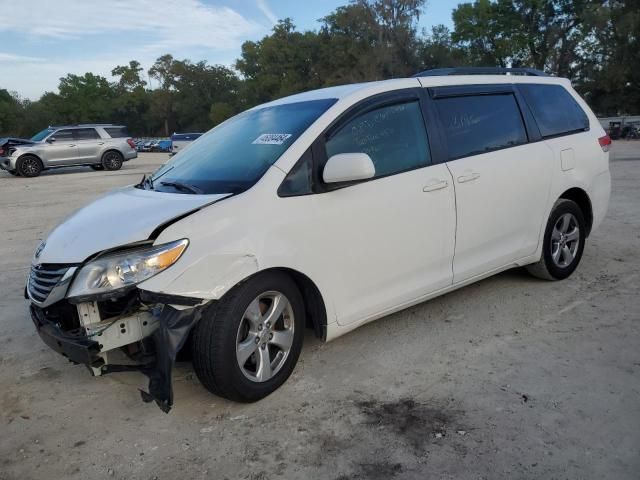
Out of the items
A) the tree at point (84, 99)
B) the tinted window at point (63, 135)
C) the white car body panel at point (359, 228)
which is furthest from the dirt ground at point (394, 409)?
the tree at point (84, 99)

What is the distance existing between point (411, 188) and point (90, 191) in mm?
12264

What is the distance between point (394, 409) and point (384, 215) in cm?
118

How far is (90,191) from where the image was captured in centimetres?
1403

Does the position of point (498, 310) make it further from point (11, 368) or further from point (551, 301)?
point (11, 368)

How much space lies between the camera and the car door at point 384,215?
3.31 m

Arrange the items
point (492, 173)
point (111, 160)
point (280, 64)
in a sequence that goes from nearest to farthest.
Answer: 1. point (492, 173)
2. point (111, 160)
3. point (280, 64)

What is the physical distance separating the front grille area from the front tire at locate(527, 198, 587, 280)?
3.72 meters

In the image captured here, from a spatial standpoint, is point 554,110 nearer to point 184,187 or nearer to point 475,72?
point 475,72

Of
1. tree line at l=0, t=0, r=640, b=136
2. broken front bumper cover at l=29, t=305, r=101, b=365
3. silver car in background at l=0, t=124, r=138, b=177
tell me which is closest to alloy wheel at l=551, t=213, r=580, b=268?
broken front bumper cover at l=29, t=305, r=101, b=365

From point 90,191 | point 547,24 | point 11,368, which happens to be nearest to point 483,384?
point 11,368

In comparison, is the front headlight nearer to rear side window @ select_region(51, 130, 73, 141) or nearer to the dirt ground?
the dirt ground

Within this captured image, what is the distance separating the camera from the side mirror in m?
3.16

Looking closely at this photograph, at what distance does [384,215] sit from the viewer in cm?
348

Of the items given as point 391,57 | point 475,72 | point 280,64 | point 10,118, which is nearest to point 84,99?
point 10,118
